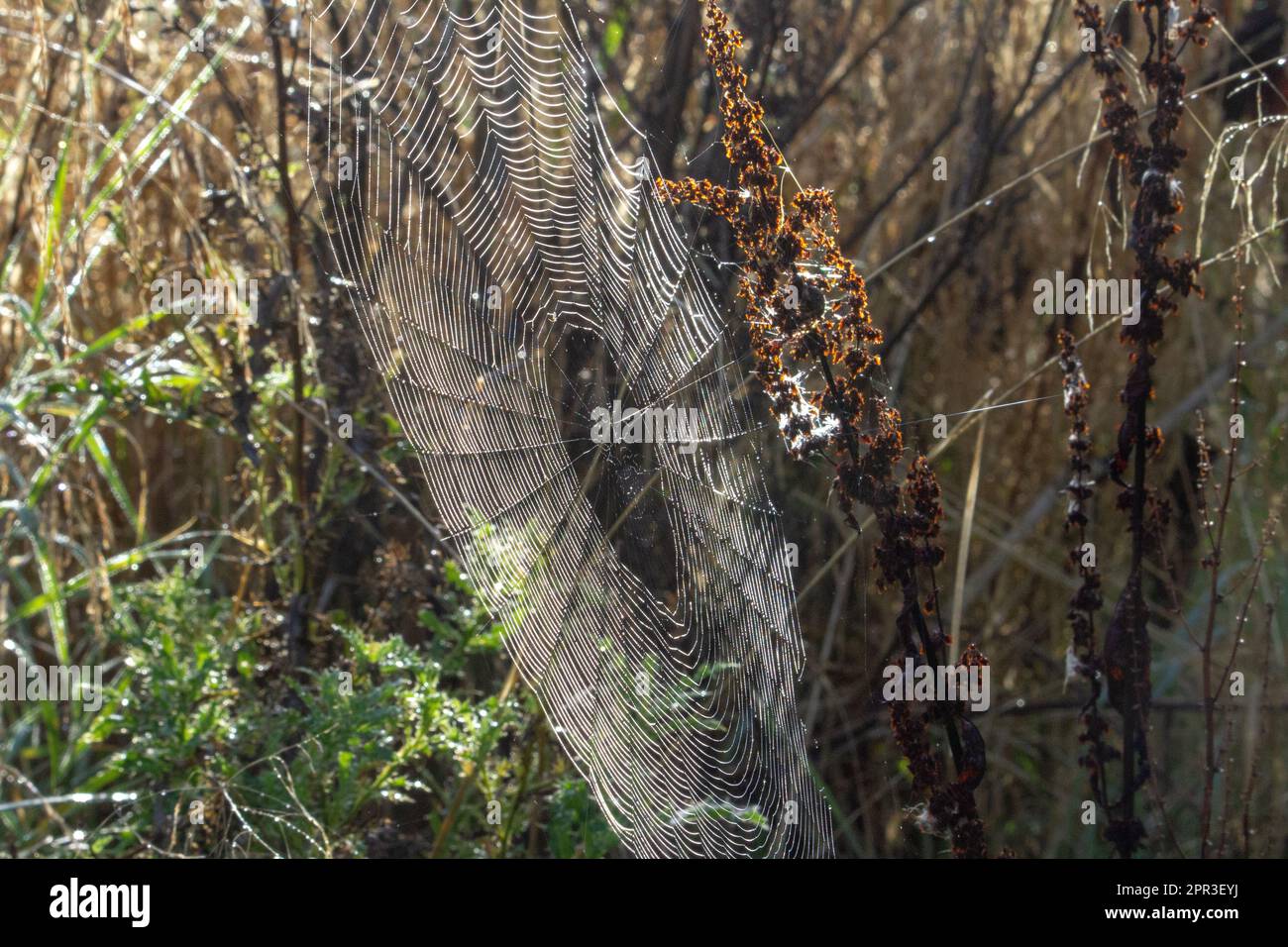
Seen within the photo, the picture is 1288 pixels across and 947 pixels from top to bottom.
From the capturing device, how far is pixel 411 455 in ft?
A: 7.33

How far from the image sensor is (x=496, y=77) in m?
2.55

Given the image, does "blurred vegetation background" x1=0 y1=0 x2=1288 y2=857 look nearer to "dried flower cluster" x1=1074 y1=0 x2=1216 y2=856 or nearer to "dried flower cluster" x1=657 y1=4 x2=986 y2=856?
"dried flower cluster" x1=1074 y1=0 x2=1216 y2=856

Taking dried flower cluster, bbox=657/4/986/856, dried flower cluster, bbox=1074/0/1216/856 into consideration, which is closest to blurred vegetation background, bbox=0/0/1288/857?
dried flower cluster, bbox=1074/0/1216/856

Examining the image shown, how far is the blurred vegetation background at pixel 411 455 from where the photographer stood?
6.79 feet

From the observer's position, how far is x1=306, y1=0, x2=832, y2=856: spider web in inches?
69.2

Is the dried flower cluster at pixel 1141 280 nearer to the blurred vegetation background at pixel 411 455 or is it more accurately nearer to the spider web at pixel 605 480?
the blurred vegetation background at pixel 411 455

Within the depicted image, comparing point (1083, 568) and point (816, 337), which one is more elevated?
point (816, 337)

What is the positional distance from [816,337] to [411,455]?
1.00 m

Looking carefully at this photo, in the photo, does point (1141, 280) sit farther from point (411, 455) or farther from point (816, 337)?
point (411, 455)

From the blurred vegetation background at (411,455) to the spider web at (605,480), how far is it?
0.40ft

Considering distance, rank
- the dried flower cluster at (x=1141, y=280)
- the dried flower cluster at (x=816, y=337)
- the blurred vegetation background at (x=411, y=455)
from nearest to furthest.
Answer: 1. the dried flower cluster at (x=816, y=337)
2. the dried flower cluster at (x=1141, y=280)
3. the blurred vegetation background at (x=411, y=455)

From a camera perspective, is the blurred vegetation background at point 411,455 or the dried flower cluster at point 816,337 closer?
the dried flower cluster at point 816,337

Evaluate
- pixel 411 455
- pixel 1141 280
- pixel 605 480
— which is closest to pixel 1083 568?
pixel 1141 280

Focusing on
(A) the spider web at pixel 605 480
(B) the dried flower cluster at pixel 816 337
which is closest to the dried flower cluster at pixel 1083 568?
(B) the dried flower cluster at pixel 816 337
